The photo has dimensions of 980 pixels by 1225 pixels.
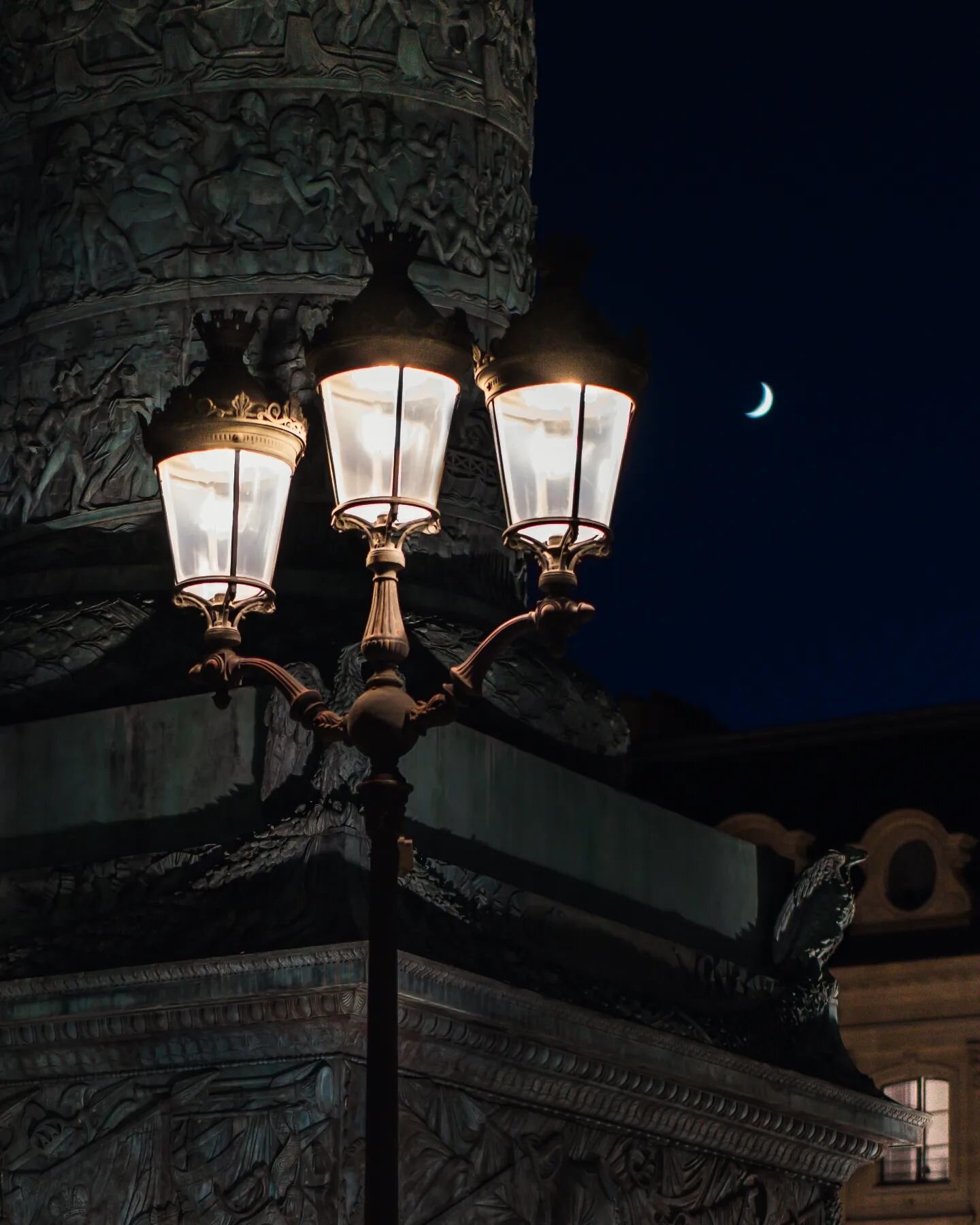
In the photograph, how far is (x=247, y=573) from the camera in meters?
6.75

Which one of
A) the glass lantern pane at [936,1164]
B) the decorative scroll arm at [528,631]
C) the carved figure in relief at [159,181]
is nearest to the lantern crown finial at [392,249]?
the decorative scroll arm at [528,631]

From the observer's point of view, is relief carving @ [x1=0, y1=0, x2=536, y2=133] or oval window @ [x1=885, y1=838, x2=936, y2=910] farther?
oval window @ [x1=885, y1=838, x2=936, y2=910]

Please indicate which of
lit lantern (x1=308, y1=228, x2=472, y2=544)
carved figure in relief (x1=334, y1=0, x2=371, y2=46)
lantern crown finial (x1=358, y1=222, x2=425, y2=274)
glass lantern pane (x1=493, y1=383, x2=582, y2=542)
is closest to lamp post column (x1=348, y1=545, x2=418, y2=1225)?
lit lantern (x1=308, y1=228, x2=472, y2=544)

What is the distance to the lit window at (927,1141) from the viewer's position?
2775 cm

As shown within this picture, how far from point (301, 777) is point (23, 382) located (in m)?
2.07

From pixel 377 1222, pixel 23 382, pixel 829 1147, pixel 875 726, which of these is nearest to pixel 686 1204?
pixel 829 1147

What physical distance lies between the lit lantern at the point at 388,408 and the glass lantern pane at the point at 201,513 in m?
0.41

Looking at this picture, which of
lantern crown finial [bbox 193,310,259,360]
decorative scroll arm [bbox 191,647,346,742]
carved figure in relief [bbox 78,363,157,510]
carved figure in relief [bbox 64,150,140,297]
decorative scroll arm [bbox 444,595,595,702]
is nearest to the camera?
decorative scroll arm [bbox 444,595,595,702]

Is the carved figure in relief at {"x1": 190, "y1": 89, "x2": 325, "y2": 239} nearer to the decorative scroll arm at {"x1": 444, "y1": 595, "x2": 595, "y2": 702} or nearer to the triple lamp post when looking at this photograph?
the triple lamp post

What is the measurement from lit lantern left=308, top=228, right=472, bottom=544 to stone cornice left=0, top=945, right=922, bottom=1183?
51.1 inches

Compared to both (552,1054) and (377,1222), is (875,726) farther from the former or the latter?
(377,1222)

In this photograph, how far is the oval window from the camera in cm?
2786

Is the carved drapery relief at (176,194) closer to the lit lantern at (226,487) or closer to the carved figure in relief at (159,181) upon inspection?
the carved figure in relief at (159,181)

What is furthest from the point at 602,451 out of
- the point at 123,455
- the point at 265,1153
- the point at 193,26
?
the point at 193,26
